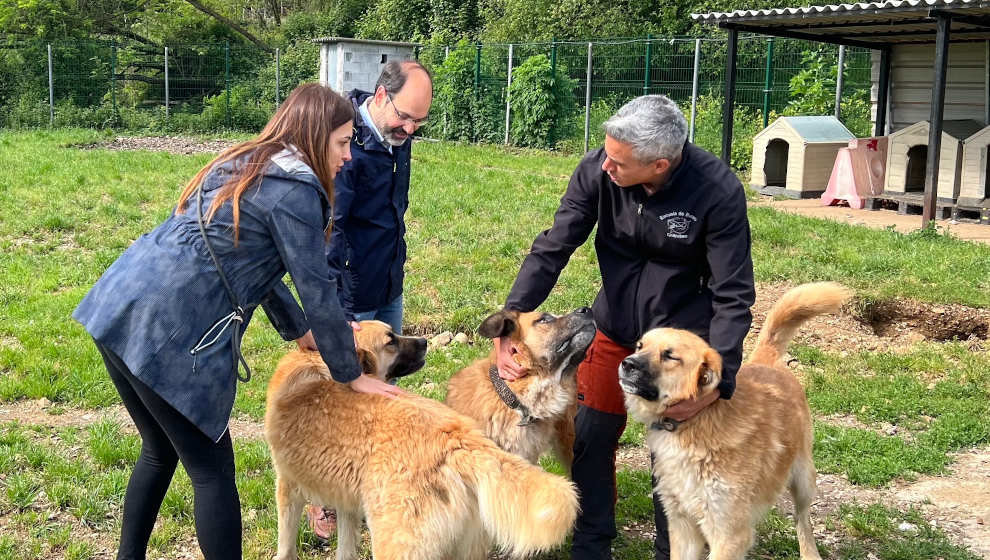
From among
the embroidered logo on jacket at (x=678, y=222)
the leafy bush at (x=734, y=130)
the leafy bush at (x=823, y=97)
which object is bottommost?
the embroidered logo on jacket at (x=678, y=222)

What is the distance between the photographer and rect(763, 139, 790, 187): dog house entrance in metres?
13.7

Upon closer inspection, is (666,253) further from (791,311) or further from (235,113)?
(235,113)

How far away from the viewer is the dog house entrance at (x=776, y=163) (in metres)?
13.7

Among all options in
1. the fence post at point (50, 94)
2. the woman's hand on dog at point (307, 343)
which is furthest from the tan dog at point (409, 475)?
the fence post at point (50, 94)

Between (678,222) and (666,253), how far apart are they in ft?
0.55

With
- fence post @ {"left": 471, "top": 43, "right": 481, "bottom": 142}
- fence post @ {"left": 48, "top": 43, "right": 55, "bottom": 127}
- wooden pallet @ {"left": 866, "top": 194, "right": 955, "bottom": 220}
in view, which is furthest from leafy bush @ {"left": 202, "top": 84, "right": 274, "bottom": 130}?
wooden pallet @ {"left": 866, "top": 194, "right": 955, "bottom": 220}

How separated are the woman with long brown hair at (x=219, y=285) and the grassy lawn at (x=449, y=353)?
47.0 inches

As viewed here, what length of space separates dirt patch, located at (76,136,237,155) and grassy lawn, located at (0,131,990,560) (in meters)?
3.83

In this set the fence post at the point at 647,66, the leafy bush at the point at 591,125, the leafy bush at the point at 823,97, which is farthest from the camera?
the leafy bush at the point at 591,125

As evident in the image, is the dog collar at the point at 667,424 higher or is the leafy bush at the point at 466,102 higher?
the leafy bush at the point at 466,102

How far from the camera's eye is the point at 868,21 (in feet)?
37.7

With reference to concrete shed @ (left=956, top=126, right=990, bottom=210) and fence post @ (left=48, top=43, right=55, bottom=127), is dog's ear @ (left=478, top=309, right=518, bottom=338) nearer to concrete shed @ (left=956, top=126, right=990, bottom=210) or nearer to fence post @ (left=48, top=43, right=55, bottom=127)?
concrete shed @ (left=956, top=126, right=990, bottom=210)

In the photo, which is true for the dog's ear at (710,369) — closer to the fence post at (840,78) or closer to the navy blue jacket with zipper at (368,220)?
the navy blue jacket with zipper at (368,220)

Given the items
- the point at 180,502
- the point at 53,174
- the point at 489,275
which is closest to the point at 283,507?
the point at 180,502
